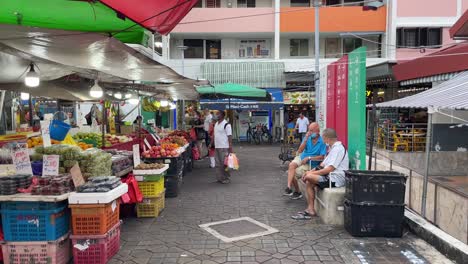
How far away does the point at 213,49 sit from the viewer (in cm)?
2573

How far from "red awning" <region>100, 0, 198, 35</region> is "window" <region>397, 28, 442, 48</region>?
2253 centimetres

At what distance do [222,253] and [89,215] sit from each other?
1847 millimetres

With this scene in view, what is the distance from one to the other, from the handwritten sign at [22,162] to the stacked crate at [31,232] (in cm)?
69

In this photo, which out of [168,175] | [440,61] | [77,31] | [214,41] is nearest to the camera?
[77,31]

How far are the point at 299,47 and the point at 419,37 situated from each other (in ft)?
24.4

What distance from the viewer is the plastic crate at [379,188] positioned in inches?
227

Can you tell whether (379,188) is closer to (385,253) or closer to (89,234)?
(385,253)

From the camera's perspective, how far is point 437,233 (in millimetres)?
5359

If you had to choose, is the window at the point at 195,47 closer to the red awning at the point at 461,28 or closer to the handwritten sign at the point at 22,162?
the red awning at the point at 461,28

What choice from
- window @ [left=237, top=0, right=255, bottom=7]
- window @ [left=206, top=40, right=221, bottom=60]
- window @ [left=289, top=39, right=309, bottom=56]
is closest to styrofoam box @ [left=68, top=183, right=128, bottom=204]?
window @ [left=206, top=40, right=221, bottom=60]

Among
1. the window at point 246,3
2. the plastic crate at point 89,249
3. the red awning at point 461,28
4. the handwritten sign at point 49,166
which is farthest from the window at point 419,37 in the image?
the plastic crate at point 89,249

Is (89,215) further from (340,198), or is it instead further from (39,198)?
(340,198)

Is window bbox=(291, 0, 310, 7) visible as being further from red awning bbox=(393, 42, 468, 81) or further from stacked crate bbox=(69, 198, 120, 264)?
stacked crate bbox=(69, 198, 120, 264)

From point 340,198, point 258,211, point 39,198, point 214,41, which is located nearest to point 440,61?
point 340,198
